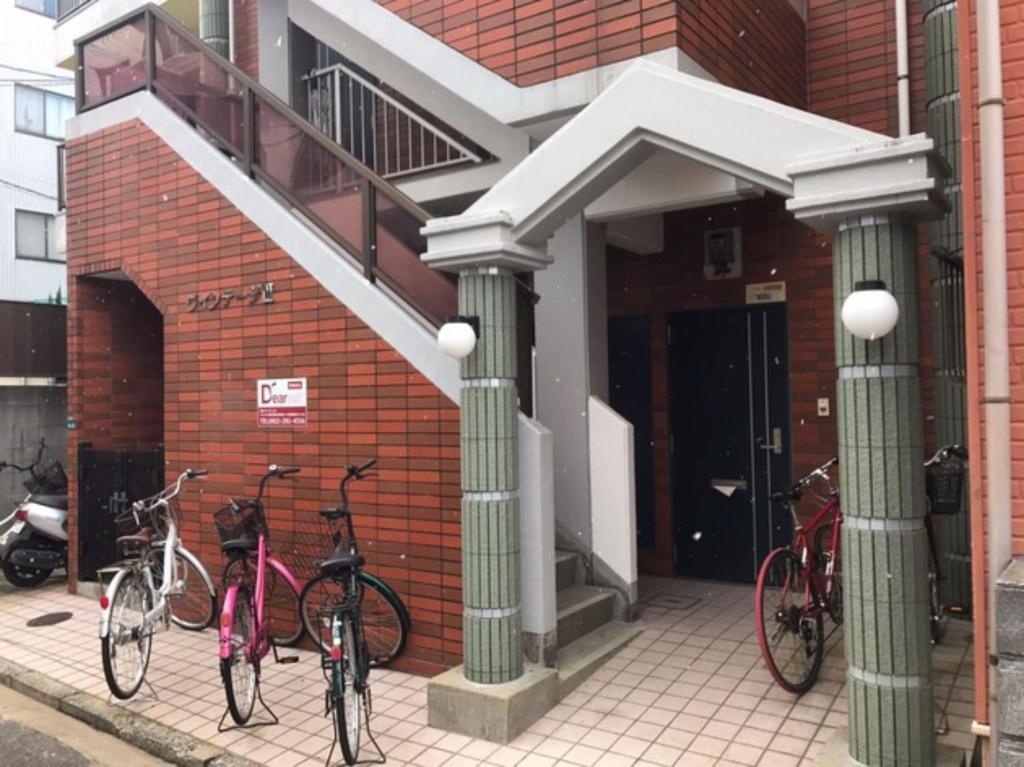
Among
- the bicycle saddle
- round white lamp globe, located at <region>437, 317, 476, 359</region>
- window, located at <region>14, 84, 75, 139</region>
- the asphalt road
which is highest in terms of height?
window, located at <region>14, 84, 75, 139</region>

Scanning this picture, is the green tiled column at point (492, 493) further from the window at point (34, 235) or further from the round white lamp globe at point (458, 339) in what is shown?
the window at point (34, 235)

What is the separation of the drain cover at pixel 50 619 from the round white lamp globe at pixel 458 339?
5.11 metres

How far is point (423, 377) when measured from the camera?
5.18m

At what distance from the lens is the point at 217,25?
956cm

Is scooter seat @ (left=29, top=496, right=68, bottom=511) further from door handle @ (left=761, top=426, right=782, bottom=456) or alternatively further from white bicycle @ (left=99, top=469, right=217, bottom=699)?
door handle @ (left=761, top=426, right=782, bottom=456)

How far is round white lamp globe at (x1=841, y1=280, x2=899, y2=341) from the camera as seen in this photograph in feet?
10.4

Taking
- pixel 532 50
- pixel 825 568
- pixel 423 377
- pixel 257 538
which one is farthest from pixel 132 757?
pixel 532 50

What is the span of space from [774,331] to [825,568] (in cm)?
256

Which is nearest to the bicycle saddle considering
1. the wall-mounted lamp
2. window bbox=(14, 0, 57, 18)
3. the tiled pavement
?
the tiled pavement

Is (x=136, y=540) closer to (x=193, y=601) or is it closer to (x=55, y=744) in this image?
(x=55, y=744)

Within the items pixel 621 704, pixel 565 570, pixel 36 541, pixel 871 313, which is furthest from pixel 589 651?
pixel 36 541

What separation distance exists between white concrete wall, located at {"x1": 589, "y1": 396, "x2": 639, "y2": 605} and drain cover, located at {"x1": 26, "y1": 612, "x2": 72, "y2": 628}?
4.92 meters

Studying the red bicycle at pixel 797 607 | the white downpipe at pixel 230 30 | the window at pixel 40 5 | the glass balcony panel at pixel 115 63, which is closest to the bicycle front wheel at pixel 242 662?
the red bicycle at pixel 797 607

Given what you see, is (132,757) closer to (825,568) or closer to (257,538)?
(257,538)
